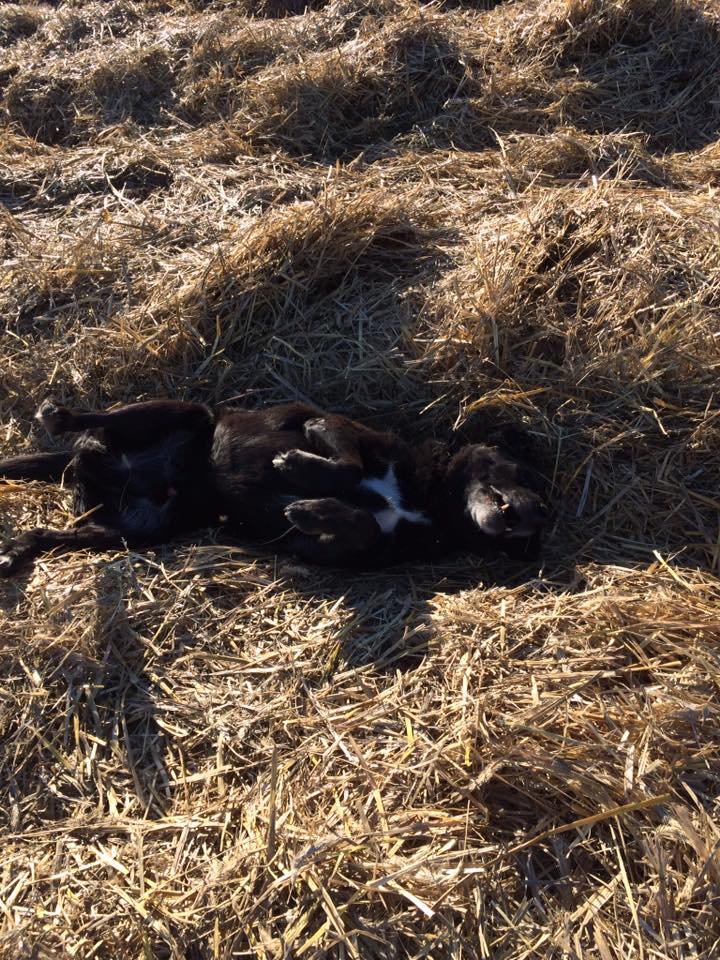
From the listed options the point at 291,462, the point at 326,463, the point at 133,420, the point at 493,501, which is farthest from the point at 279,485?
the point at 493,501

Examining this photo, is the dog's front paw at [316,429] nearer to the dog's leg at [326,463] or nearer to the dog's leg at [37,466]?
the dog's leg at [326,463]

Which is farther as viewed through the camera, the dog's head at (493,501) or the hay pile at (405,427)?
the dog's head at (493,501)

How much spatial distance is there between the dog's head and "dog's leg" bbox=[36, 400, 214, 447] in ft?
4.87

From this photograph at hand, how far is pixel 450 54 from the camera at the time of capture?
630 cm

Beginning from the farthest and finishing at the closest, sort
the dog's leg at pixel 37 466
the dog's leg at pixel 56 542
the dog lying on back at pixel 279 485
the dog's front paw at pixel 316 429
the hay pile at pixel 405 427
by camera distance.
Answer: the dog's leg at pixel 37 466 < the dog's front paw at pixel 316 429 < the dog lying on back at pixel 279 485 < the dog's leg at pixel 56 542 < the hay pile at pixel 405 427

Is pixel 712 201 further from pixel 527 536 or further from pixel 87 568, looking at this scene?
pixel 87 568

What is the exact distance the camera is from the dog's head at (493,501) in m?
4.02

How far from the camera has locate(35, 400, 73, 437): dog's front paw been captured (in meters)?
4.27

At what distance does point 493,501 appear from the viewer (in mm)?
4141

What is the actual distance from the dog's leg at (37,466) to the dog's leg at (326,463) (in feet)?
4.13

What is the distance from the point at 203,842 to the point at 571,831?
132 centimetres

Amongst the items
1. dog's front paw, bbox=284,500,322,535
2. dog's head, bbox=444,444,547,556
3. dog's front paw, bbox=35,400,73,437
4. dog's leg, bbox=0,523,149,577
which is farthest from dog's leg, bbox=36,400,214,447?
dog's head, bbox=444,444,547,556

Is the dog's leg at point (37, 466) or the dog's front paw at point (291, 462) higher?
the dog's front paw at point (291, 462)

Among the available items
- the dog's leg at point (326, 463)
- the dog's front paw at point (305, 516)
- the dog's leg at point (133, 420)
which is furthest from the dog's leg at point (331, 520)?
the dog's leg at point (133, 420)
